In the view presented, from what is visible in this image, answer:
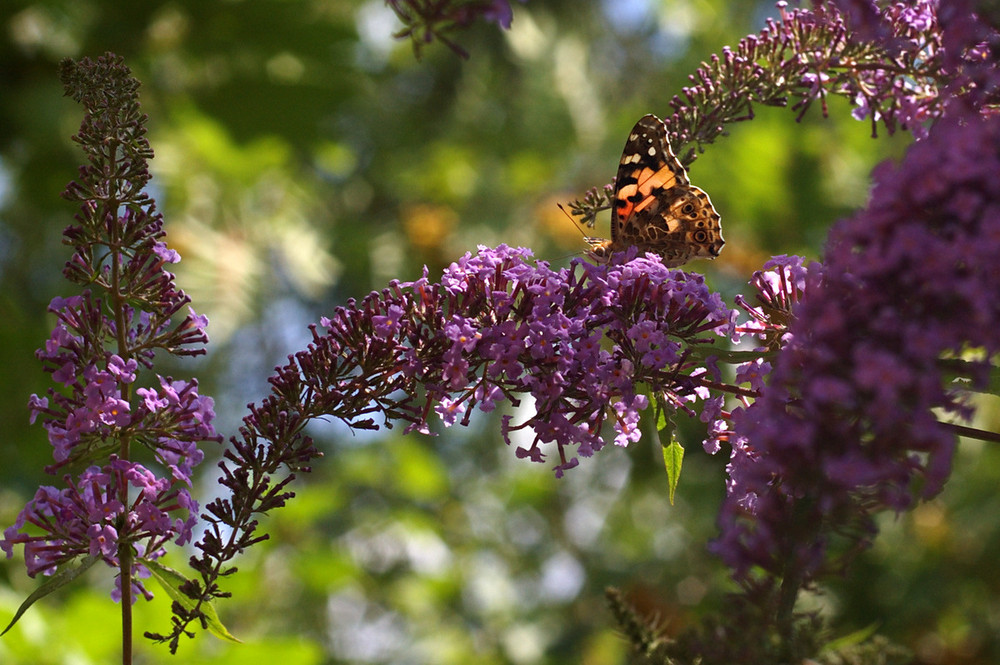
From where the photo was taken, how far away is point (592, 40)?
364 inches

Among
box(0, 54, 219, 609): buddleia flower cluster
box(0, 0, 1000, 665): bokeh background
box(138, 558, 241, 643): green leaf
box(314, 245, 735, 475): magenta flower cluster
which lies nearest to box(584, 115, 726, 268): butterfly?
box(314, 245, 735, 475): magenta flower cluster

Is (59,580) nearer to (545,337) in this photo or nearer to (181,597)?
(181,597)

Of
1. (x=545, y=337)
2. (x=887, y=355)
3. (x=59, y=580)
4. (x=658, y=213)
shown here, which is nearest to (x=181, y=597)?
(x=59, y=580)

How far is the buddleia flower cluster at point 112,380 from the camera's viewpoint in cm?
121

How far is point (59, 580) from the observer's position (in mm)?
1127

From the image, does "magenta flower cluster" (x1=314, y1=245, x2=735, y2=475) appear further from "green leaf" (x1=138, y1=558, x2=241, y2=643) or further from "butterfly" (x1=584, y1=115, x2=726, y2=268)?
"butterfly" (x1=584, y1=115, x2=726, y2=268)

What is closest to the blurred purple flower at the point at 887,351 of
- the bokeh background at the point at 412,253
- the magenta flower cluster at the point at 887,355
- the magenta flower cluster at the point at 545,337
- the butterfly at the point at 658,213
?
the magenta flower cluster at the point at 887,355

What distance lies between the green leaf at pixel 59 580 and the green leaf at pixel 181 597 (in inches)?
3.0

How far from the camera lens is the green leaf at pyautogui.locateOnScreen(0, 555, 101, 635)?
107 centimetres

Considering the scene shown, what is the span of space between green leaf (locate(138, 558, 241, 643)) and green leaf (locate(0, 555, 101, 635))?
75 mm

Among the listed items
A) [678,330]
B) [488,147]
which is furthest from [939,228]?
[488,147]

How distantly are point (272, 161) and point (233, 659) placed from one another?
5.13 m

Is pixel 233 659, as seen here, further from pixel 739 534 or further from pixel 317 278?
pixel 317 278

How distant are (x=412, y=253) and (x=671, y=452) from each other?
6058 millimetres
